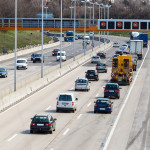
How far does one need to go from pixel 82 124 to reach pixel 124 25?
72836 millimetres

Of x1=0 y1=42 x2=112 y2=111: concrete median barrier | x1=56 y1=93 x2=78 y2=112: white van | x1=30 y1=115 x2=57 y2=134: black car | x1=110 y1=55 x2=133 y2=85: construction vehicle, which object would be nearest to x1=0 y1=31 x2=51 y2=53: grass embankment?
x1=0 y1=42 x2=112 y2=111: concrete median barrier

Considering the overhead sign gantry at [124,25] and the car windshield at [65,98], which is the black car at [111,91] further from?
the overhead sign gantry at [124,25]

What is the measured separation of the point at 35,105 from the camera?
171ft

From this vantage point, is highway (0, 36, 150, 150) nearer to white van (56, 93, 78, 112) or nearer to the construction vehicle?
white van (56, 93, 78, 112)

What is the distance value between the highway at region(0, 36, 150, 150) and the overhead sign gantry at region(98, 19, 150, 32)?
4766 centimetres

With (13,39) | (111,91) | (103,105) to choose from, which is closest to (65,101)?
(103,105)

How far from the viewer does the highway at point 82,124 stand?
113 feet

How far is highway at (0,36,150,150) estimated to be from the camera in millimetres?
34531

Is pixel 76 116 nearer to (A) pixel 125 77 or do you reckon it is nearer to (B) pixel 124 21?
(A) pixel 125 77

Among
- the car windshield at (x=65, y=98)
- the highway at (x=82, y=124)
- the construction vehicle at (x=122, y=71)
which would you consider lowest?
the highway at (x=82, y=124)

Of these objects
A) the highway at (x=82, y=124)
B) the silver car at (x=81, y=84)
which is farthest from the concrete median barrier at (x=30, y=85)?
the silver car at (x=81, y=84)

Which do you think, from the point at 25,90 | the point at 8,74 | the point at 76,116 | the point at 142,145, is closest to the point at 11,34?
the point at 8,74

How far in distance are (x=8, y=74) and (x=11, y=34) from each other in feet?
298

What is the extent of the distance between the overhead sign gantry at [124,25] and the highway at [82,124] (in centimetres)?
4766
